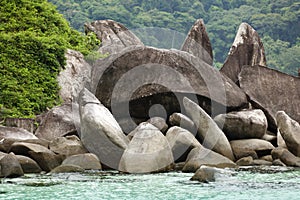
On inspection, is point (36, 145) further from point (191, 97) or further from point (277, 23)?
point (277, 23)

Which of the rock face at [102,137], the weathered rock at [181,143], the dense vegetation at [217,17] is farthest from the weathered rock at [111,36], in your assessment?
the dense vegetation at [217,17]

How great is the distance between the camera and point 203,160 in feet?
26.8

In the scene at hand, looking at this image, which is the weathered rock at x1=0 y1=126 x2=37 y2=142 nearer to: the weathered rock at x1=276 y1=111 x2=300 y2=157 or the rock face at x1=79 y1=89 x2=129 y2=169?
the rock face at x1=79 y1=89 x2=129 y2=169

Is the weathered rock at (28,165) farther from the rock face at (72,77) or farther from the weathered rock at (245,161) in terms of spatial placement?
the rock face at (72,77)

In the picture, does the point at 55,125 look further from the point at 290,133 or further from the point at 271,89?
the point at 271,89

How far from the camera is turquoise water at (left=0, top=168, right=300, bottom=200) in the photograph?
19.3 feet

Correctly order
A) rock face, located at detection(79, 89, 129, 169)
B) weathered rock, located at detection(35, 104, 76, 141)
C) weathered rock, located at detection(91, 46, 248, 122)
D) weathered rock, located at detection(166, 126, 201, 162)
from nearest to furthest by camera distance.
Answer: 1. rock face, located at detection(79, 89, 129, 169)
2. weathered rock, located at detection(166, 126, 201, 162)
3. weathered rock, located at detection(35, 104, 76, 141)
4. weathered rock, located at detection(91, 46, 248, 122)

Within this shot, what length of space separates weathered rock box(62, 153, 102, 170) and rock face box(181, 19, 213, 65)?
620 cm

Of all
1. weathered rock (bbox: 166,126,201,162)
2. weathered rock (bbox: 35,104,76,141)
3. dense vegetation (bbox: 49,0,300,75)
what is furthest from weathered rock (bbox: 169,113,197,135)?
dense vegetation (bbox: 49,0,300,75)

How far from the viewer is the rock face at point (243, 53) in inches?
515

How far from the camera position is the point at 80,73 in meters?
13.7

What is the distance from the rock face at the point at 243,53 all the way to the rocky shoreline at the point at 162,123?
6 centimetres

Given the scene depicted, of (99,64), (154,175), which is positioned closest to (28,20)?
(99,64)

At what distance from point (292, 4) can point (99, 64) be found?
28553mm
